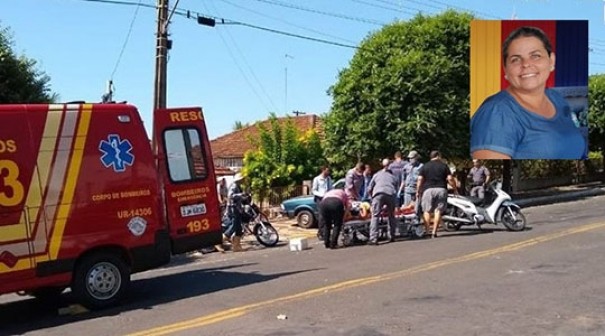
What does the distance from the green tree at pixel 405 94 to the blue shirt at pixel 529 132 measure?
169cm

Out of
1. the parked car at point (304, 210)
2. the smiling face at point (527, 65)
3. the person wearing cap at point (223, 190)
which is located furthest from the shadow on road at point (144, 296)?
the smiling face at point (527, 65)

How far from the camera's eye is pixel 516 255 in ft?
38.2

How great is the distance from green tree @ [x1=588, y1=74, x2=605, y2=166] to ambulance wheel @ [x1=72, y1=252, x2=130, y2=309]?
29.8 metres

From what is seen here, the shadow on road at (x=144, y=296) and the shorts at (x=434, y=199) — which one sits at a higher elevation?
the shorts at (x=434, y=199)

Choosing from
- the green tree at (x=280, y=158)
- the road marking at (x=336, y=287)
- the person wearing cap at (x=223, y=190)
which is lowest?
the road marking at (x=336, y=287)

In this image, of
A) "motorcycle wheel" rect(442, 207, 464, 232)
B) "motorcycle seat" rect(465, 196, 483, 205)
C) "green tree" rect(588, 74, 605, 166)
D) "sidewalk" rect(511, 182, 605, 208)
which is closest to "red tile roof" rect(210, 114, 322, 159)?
"green tree" rect(588, 74, 605, 166)

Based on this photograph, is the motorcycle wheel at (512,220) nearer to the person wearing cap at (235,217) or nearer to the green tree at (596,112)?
the person wearing cap at (235,217)

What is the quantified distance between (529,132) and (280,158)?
381 inches

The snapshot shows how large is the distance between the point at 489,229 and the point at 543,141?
41.1 feet

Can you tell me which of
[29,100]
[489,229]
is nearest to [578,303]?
[489,229]

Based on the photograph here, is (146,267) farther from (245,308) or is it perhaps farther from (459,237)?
(459,237)

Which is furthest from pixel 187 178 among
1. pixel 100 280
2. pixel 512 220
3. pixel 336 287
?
pixel 512 220

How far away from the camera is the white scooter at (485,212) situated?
611 inches

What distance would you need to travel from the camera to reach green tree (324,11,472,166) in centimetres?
2297
